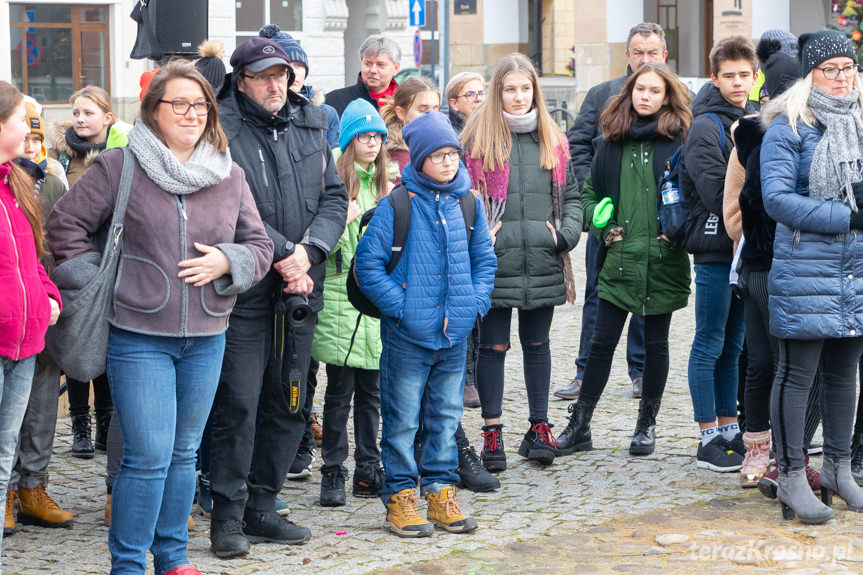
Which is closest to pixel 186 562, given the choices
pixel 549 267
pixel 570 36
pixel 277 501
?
pixel 277 501

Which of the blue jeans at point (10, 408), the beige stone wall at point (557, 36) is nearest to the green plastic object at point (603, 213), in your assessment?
the blue jeans at point (10, 408)

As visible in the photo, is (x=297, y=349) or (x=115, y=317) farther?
(x=297, y=349)

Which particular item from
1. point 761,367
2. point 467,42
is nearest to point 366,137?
point 761,367

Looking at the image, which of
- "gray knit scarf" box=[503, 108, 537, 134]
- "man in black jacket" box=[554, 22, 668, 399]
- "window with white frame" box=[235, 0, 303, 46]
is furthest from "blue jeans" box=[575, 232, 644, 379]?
"window with white frame" box=[235, 0, 303, 46]

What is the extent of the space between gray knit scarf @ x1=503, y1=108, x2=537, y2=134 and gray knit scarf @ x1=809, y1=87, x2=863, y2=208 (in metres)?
1.54

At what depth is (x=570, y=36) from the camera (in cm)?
4706

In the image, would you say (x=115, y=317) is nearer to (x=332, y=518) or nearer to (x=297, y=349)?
(x=297, y=349)

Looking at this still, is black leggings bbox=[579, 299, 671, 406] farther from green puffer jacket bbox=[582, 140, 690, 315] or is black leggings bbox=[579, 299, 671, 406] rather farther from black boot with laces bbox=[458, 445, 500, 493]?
black boot with laces bbox=[458, 445, 500, 493]

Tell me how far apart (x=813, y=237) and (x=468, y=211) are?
1.48 meters

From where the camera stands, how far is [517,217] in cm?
667

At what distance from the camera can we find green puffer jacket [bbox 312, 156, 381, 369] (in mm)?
6094

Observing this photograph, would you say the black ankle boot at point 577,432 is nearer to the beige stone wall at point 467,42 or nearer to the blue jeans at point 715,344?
the blue jeans at point 715,344

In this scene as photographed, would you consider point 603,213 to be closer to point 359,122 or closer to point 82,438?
point 359,122

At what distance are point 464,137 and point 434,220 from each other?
123 cm
